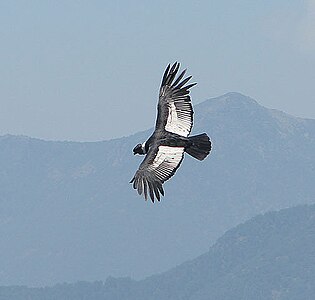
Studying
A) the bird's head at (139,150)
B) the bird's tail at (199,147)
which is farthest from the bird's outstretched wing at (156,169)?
the bird's tail at (199,147)

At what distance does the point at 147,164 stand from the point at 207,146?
2.41 m

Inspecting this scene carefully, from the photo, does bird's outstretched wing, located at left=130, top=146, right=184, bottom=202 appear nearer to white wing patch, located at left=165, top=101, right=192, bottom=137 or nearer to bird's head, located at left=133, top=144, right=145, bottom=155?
white wing patch, located at left=165, top=101, right=192, bottom=137

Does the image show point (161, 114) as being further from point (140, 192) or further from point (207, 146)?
point (140, 192)

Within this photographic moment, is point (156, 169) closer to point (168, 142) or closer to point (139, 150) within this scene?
point (168, 142)

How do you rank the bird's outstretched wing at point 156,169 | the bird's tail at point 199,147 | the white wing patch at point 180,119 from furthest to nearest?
the bird's tail at point 199,147 → the white wing patch at point 180,119 → the bird's outstretched wing at point 156,169

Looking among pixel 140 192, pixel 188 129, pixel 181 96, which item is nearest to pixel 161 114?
pixel 181 96

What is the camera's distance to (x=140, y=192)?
16781mm

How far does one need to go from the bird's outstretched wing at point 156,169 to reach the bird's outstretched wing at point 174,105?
2.63ft

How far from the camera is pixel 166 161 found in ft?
56.0

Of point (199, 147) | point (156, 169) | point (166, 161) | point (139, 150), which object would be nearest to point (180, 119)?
point (199, 147)

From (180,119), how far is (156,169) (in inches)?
80.2

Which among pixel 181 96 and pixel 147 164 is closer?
pixel 147 164

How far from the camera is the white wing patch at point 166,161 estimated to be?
1659 cm

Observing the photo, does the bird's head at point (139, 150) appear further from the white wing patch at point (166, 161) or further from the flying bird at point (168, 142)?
the white wing patch at point (166, 161)
